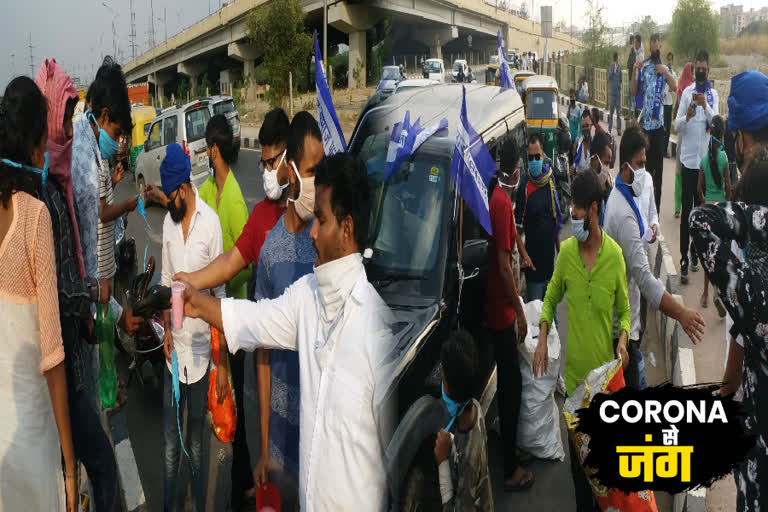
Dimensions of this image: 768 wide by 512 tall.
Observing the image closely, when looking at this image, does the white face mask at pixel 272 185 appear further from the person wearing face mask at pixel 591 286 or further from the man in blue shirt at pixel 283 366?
the person wearing face mask at pixel 591 286

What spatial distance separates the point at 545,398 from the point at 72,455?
8.06 ft

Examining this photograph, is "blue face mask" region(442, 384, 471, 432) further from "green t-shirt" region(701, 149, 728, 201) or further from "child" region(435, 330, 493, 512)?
"green t-shirt" region(701, 149, 728, 201)

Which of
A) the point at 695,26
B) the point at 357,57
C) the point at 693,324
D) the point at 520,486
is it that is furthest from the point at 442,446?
the point at 695,26

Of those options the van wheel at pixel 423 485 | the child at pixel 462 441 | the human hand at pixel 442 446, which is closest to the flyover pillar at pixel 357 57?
the child at pixel 462 441

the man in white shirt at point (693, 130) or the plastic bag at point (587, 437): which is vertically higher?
the man in white shirt at point (693, 130)

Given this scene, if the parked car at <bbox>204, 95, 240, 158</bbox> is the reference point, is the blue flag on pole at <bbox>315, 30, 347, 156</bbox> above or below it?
below

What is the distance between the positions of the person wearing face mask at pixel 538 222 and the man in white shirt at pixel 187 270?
7.23ft

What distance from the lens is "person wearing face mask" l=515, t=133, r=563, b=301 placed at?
5059mm

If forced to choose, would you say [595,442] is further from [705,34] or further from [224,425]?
[705,34]

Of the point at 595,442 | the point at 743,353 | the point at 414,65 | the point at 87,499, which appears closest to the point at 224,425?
the point at 87,499

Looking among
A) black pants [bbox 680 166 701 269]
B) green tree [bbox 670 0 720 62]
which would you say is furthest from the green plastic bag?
green tree [bbox 670 0 720 62]

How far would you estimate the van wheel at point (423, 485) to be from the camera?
2619 mm

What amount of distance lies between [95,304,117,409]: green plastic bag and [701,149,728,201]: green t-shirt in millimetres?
4946

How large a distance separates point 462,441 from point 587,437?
0.49 metres
